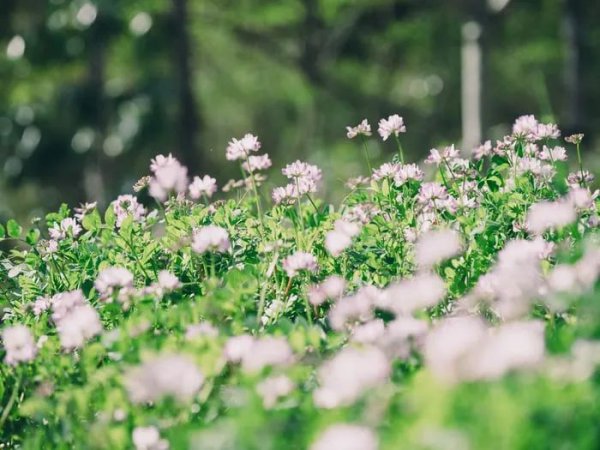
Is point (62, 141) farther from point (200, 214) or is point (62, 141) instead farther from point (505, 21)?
point (200, 214)

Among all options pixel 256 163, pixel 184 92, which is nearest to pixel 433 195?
pixel 256 163

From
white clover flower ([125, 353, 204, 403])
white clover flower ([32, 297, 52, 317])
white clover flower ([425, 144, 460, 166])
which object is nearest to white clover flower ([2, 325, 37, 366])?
white clover flower ([32, 297, 52, 317])

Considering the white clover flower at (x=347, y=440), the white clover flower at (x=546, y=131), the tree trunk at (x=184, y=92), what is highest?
the tree trunk at (x=184, y=92)

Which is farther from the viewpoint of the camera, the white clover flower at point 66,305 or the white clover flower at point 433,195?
the white clover flower at point 433,195

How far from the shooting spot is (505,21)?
47.9ft

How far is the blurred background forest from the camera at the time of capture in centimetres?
1144

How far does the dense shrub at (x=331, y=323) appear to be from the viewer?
42.3 inches

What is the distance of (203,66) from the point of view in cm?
1869

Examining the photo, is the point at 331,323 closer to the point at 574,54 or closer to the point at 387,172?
the point at 387,172

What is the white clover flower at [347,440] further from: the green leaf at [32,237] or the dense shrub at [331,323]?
the green leaf at [32,237]

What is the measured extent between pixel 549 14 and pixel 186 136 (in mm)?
7311

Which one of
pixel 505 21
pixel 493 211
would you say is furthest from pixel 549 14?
pixel 493 211

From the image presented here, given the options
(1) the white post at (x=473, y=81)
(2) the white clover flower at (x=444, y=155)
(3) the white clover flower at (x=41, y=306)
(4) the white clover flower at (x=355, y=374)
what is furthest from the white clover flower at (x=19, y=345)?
(1) the white post at (x=473, y=81)

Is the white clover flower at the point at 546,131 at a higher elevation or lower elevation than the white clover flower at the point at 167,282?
higher
